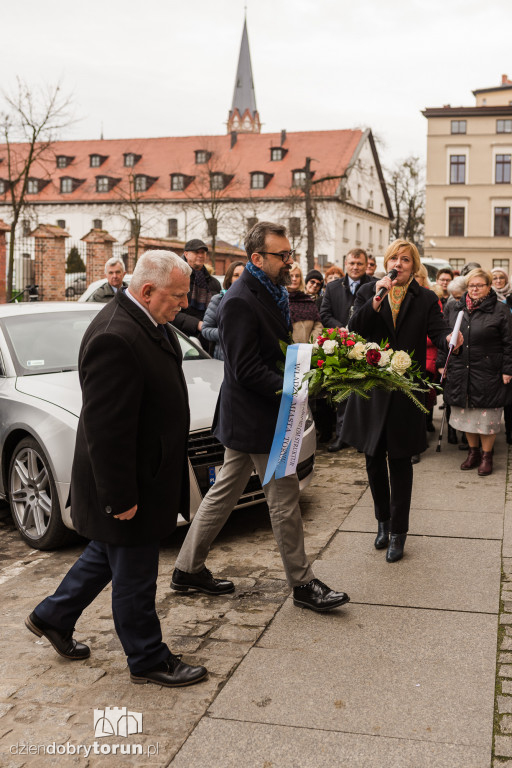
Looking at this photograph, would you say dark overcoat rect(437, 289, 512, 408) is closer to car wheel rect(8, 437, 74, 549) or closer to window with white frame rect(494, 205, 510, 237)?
car wheel rect(8, 437, 74, 549)

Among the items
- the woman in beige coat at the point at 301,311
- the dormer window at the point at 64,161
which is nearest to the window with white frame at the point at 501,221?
the dormer window at the point at 64,161

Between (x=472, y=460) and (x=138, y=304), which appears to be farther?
(x=472, y=460)

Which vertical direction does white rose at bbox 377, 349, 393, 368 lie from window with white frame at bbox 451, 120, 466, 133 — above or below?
below

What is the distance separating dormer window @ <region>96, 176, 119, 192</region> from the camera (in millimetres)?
68312

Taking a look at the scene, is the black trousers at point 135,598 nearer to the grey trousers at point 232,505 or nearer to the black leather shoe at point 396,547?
the grey trousers at point 232,505

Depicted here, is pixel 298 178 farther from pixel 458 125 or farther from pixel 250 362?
pixel 250 362

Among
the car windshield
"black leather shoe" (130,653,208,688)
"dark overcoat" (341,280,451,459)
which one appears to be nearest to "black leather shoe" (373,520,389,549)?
"dark overcoat" (341,280,451,459)

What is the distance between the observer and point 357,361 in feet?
15.0

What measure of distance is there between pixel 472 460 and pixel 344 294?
2296mm

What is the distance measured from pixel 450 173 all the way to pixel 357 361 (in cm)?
6083

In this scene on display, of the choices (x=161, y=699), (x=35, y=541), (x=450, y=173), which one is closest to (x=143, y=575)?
(x=161, y=699)

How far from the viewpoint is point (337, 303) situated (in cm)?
943

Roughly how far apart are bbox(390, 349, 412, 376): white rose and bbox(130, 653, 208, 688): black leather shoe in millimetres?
1822

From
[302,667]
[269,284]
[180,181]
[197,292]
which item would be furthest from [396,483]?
[180,181]
